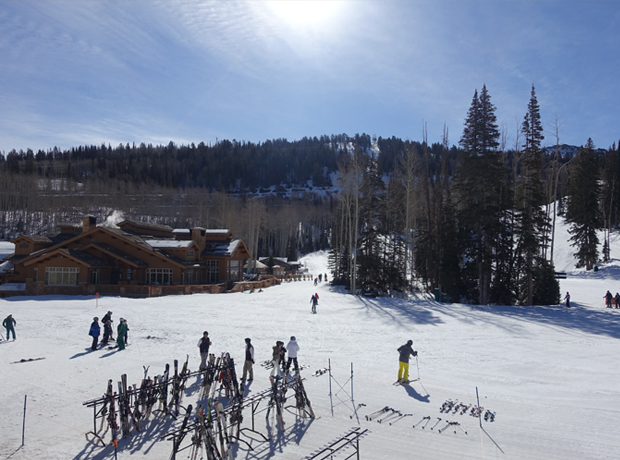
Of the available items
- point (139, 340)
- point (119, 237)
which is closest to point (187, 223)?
point (119, 237)

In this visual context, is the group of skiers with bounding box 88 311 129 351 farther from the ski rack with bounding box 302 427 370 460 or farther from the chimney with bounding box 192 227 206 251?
the chimney with bounding box 192 227 206 251

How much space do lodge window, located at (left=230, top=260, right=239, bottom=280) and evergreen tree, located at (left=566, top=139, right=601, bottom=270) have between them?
43360 mm

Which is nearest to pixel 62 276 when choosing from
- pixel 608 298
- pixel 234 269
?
pixel 234 269

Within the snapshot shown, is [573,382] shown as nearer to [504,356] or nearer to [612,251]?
[504,356]

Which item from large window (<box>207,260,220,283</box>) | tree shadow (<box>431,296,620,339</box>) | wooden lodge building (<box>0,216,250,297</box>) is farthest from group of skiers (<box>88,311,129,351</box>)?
large window (<box>207,260,220,283</box>)

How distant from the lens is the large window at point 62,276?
3175 cm

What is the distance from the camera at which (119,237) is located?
35469mm

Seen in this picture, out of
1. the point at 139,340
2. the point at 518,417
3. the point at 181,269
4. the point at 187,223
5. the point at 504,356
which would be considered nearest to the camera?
the point at 518,417

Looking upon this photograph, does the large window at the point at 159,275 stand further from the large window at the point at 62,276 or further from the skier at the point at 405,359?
the skier at the point at 405,359

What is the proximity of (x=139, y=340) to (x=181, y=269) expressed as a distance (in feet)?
65.6

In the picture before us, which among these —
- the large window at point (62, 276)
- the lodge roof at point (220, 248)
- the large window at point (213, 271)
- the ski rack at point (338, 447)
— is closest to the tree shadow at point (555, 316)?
the ski rack at point (338, 447)

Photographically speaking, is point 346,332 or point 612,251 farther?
point 612,251

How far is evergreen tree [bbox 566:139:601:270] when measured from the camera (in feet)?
156

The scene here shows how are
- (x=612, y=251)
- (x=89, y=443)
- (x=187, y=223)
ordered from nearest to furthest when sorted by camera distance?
(x=89, y=443), (x=612, y=251), (x=187, y=223)
